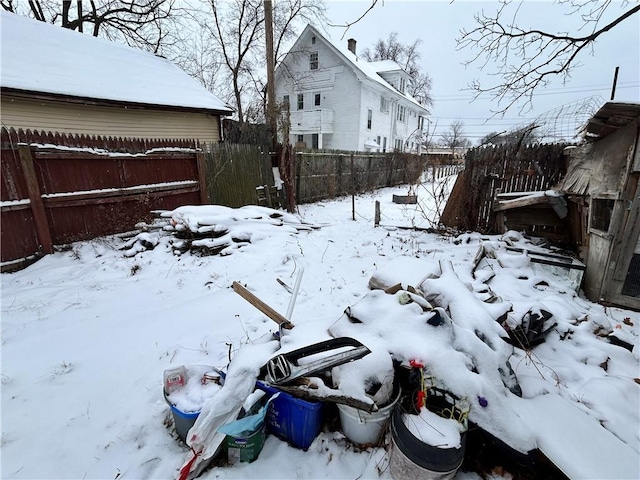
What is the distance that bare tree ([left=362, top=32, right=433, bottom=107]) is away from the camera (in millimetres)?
33781

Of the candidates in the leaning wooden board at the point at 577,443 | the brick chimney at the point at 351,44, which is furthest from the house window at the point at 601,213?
the brick chimney at the point at 351,44

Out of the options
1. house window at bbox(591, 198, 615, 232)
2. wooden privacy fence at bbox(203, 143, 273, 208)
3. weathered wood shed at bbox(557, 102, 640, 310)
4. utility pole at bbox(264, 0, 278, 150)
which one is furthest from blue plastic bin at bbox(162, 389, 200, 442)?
utility pole at bbox(264, 0, 278, 150)

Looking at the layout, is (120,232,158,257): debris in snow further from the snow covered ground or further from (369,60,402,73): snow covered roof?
(369,60,402,73): snow covered roof

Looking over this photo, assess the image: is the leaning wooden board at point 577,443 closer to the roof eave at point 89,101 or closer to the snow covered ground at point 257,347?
the snow covered ground at point 257,347

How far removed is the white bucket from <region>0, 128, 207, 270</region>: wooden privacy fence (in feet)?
18.2

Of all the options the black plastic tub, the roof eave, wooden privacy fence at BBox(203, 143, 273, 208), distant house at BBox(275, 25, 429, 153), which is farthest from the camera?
distant house at BBox(275, 25, 429, 153)

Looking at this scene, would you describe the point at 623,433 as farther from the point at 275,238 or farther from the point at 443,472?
the point at 275,238

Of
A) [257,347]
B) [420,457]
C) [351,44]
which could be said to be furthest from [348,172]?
[351,44]

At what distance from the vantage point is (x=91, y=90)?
819cm

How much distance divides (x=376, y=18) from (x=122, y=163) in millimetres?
5122

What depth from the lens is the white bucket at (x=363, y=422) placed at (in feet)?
5.94

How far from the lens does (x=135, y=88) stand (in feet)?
30.9

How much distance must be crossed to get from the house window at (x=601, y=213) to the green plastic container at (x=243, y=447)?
483 centimetres

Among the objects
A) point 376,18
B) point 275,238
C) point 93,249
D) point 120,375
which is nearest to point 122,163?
point 93,249
